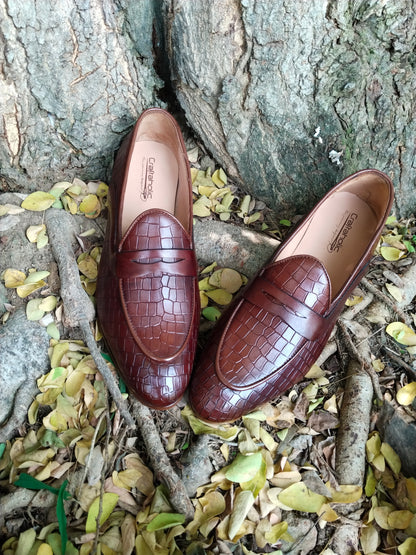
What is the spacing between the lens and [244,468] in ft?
4.83

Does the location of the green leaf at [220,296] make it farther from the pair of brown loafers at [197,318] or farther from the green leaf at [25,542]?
the green leaf at [25,542]

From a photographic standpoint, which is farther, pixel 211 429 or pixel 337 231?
pixel 337 231

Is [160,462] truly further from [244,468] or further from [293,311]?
[293,311]

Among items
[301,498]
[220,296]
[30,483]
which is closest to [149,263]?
[220,296]

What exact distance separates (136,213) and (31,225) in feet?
1.42

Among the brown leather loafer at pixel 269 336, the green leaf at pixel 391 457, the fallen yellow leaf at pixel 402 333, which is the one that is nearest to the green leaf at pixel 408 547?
the green leaf at pixel 391 457

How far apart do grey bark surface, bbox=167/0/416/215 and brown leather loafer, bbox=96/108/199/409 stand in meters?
0.35

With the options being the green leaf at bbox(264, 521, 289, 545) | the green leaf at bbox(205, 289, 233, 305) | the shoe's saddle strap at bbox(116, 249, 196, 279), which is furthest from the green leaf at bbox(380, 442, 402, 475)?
the shoe's saddle strap at bbox(116, 249, 196, 279)

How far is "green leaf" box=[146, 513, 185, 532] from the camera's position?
52.5 inches

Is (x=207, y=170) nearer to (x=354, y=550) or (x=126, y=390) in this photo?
(x=126, y=390)

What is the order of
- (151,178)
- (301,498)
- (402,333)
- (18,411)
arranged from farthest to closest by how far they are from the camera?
(151,178) → (402,333) → (18,411) → (301,498)

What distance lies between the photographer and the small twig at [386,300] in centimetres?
189

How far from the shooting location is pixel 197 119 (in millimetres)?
2154

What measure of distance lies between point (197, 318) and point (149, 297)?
0.19 m
